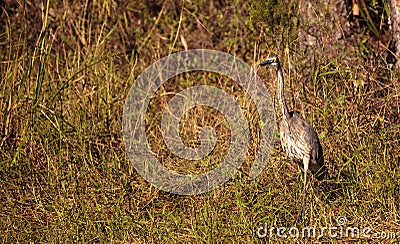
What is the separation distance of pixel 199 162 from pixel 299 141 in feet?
2.61

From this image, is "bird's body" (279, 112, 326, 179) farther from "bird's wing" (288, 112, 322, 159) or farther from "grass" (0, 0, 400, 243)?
"grass" (0, 0, 400, 243)

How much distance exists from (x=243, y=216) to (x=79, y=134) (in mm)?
1376

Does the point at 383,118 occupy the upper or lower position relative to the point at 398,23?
lower

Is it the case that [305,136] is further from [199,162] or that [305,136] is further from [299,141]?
[199,162]

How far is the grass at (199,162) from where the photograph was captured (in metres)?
3.71

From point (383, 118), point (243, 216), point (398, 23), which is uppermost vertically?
point (398, 23)

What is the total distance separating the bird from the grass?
0.14 m

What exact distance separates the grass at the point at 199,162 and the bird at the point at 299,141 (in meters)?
0.14

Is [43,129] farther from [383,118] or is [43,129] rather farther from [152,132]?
[383,118]

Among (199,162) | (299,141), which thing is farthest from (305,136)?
(199,162)

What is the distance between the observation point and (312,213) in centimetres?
364

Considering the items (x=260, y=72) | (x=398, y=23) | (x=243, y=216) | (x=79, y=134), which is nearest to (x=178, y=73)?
(x=260, y=72)

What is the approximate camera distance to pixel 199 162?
4391mm

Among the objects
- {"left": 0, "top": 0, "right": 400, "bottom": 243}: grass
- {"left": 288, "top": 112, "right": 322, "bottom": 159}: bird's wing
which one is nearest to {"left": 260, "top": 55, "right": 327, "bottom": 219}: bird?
{"left": 288, "top": 112, "right": 322, "bottom": 159}: bird's wing
